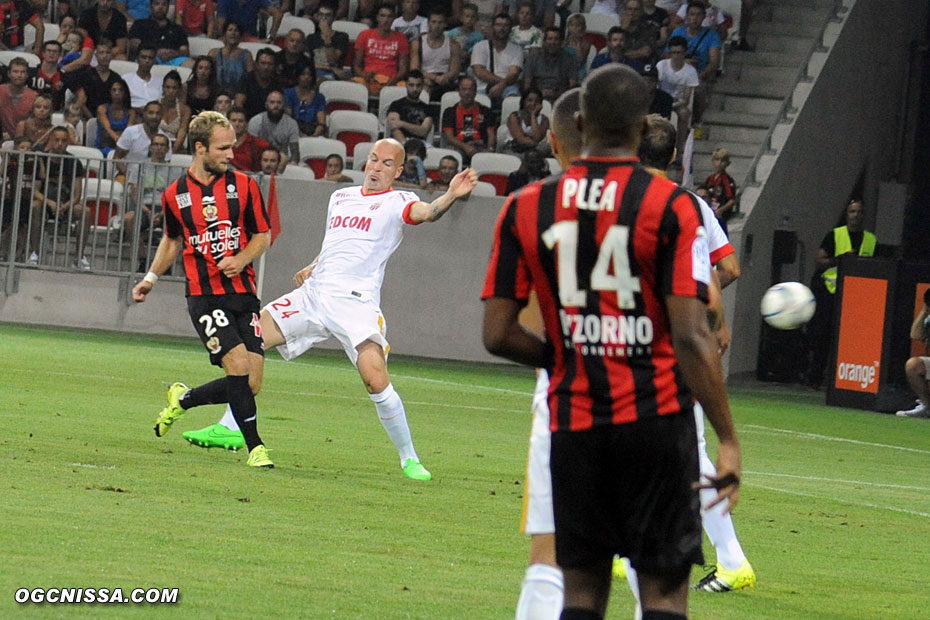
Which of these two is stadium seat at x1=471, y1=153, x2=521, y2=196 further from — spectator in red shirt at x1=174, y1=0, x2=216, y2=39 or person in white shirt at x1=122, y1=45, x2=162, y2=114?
spectator in red shirt at x1=174, y1=0, x2=216, y2=39

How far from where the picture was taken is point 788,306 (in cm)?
748

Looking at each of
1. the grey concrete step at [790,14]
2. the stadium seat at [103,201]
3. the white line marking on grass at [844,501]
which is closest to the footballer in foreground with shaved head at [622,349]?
the white line marking on grass at [844,501]

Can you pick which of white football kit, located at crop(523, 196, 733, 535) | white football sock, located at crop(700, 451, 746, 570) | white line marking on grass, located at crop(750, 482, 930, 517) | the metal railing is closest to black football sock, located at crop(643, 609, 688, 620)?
white football kit, located at crop(523, 196, 733, 535)

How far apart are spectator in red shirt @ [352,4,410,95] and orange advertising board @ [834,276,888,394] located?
7.42m

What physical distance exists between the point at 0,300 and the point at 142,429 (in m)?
9.79

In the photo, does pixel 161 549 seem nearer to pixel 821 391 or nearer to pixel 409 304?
pixel 409 304

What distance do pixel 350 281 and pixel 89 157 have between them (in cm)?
1097

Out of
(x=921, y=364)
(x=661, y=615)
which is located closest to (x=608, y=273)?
(x=661, y=615)

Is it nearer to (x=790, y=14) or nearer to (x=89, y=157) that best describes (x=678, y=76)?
(x=790, y=14)

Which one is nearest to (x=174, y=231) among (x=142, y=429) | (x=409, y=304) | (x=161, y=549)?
(x=142, y=429)

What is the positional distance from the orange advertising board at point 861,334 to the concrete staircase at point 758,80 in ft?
15.3

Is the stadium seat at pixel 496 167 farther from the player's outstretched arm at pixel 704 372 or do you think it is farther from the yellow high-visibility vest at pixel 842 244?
the player's outstretched arm at pixel 704 372

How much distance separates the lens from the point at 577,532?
→ 4.01 m

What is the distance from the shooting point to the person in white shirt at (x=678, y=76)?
73.7 ft
